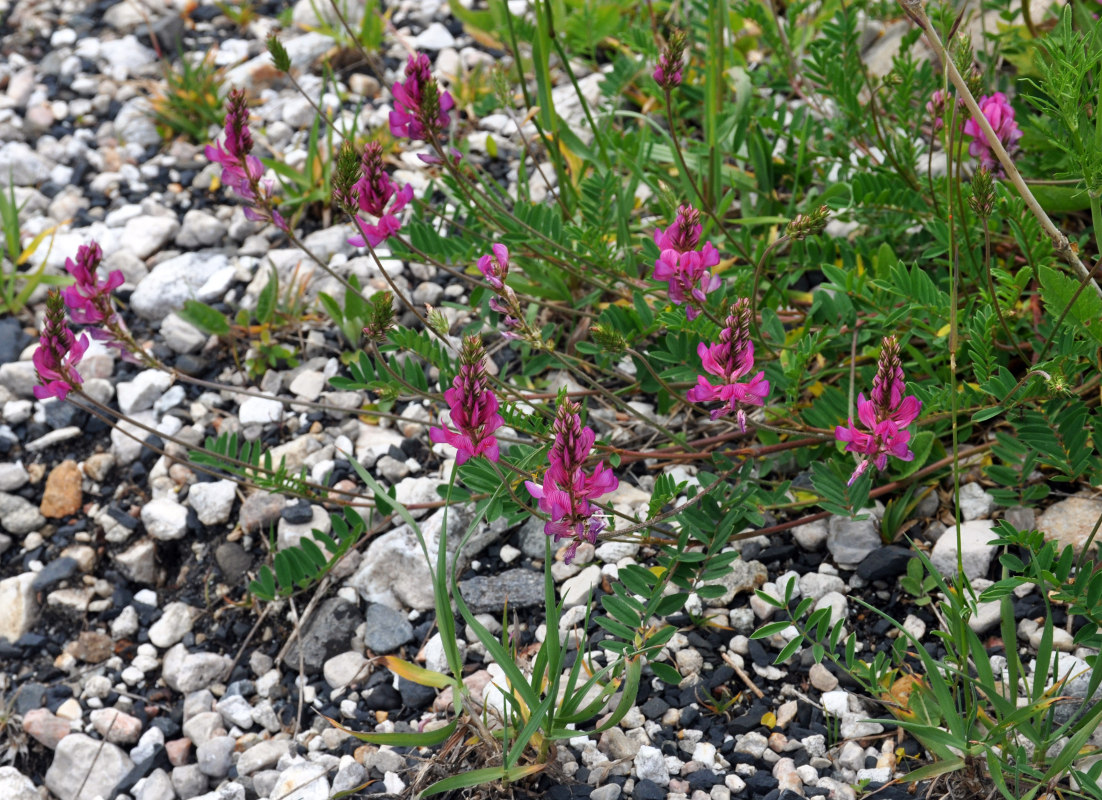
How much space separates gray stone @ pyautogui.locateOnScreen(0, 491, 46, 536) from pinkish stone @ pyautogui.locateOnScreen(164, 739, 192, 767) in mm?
852

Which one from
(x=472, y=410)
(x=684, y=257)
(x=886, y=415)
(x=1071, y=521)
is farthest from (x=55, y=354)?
(x=1071, y=521)

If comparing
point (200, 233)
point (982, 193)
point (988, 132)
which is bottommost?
point (200, 233)

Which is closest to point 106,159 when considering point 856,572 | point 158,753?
point 158,753

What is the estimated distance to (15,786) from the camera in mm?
2158

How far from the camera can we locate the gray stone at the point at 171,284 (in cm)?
324

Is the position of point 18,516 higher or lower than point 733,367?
lower

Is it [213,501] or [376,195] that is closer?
[376,195]

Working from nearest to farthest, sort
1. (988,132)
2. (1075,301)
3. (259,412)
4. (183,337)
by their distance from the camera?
(988,132), (1075,301), (259,412), (183,337)

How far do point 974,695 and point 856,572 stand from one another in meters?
0.40

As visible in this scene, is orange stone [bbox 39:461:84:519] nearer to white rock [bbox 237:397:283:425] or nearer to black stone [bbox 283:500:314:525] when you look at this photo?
white rock [bbox 237:397:283:425]

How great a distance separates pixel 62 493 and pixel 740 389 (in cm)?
193

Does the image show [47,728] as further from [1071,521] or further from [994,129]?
[994,129]

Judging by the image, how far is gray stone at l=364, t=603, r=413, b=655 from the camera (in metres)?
2.31

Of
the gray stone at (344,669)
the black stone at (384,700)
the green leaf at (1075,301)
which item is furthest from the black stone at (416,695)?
the green leaf at (1075,301)
